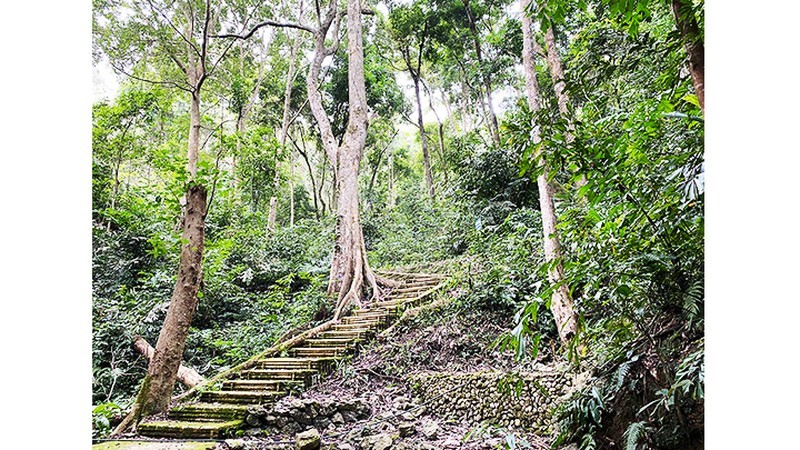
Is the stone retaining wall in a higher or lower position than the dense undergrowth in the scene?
lower

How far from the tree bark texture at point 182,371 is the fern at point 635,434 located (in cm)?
341

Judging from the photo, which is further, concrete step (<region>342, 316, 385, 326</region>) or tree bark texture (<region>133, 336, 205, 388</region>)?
concrete step (<region>342, 316, 385, 326</region>)

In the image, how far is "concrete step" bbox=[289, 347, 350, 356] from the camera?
395 centimetres

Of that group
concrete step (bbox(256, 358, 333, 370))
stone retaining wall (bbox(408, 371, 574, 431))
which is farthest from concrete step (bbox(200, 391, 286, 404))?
stone retaining wall (bbox(408, 371, 574, 431))

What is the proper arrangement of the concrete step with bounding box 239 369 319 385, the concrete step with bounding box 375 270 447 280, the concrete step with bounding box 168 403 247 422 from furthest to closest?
1. the concrete step with bounding box 375 270 447 280
2. the concrete step with bounding box 239 369 319 385
3. the concrete step with bounding box 168 403 247 422

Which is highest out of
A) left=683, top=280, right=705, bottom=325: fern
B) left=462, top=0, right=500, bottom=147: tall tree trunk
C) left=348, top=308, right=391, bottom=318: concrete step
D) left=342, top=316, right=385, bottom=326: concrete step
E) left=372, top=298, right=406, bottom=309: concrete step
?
left=462, top=0, right=500, bottom=147: tall tree trunk

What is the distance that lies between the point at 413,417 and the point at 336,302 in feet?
6.65

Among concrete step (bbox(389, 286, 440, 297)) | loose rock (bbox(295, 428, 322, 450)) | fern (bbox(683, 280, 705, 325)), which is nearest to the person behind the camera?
fern (bbox(683, 280, 705, 325))

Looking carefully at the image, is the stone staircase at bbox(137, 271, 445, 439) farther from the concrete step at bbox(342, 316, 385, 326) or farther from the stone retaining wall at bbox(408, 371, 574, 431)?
A: the stone retaining wall at bbox(408, 371, 574, 431)

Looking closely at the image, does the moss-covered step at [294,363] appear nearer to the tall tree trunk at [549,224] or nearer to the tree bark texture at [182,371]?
the tree bark texture at [182,371]

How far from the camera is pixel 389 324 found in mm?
4387
